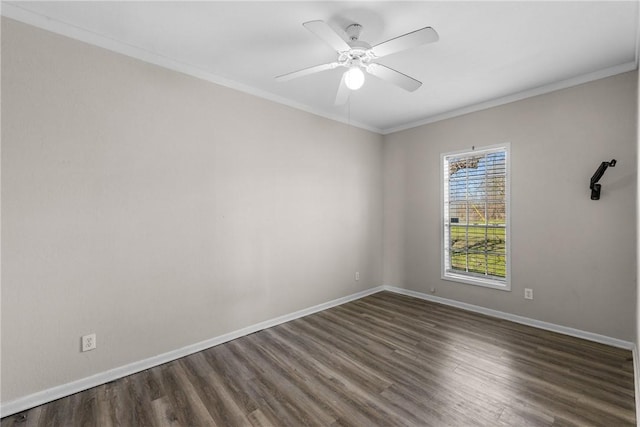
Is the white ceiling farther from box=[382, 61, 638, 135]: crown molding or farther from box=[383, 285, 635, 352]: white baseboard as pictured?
box=[383, 285, 635, 352]: white baseboard

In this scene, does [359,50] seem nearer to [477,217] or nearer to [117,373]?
[477,217]

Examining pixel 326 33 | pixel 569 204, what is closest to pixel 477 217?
pixel 569 204

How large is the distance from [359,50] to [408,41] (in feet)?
1.21

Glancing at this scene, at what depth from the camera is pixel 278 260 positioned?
3.46 metres

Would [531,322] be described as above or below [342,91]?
below

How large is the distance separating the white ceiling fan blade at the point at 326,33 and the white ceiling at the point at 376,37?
267mm

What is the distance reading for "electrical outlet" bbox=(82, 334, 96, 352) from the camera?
7.22 feet

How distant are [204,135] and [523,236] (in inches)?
148

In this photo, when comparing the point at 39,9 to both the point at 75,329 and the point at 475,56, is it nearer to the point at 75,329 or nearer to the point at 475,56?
the point at 75,329

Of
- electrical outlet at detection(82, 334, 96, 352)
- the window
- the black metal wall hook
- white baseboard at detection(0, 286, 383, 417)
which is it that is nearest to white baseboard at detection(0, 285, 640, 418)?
white baseboard at detection(0, 286, 383, 417)

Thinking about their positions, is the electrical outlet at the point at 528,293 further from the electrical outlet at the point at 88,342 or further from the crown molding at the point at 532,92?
the electrical outlet at the point at 88,342

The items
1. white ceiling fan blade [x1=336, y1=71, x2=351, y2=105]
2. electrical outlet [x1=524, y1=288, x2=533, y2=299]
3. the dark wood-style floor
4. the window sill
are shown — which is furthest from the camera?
the window sill

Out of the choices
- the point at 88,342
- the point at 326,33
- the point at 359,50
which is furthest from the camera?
the point at 88,342

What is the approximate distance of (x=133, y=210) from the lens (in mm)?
2434
